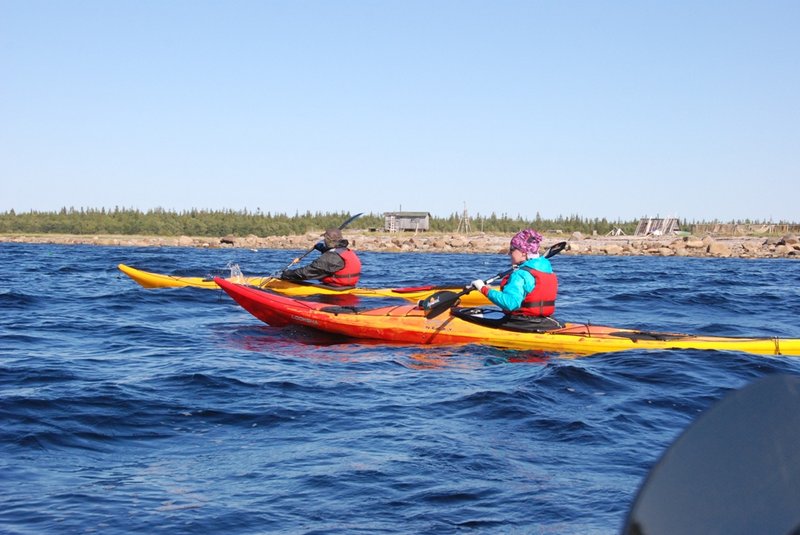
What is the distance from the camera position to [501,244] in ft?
162

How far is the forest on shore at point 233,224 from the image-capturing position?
221 ft

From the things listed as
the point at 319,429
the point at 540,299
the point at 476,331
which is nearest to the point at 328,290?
the point at 476,331

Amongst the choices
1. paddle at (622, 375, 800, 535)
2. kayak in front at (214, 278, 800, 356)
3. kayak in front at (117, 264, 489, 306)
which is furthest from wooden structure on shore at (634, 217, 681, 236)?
paddle at (622, 375, 800, 535)

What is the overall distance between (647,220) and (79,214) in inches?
1935

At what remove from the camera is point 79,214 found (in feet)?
247

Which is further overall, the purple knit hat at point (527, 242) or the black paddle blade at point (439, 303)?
the black paddle blade at point (439, 303)

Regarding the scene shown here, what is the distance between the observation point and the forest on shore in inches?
2650

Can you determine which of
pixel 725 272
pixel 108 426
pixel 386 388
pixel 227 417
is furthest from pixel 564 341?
pixel 725 272

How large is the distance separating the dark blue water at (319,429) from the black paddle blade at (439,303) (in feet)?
1.49

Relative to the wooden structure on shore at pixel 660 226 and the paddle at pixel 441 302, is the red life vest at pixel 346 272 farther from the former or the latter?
the wooden structure on shore at pixel 660 226

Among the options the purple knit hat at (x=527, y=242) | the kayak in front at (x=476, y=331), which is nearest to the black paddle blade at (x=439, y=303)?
the kayak in front at (x=476, y=331)

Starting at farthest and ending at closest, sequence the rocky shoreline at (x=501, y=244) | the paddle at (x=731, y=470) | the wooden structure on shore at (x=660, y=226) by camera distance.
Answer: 1. the wooden structure on shore at (x=660, y=226)
2. the rocky shoreline at (x=501, y=244)
3. the paddle at (x=731, y=470)

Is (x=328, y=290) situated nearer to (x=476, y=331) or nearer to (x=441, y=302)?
(x=441, y=302)

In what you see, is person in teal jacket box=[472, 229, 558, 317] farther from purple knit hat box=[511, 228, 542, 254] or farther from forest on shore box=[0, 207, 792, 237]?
forest on shore box=[0, 207, 792, 237]
